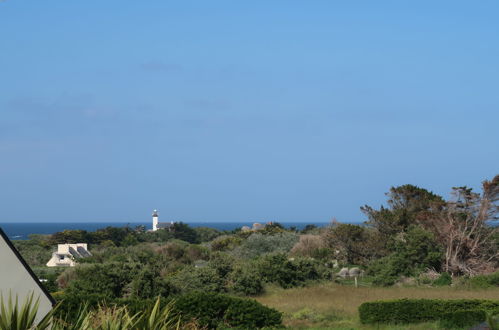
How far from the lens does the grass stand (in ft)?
70.5

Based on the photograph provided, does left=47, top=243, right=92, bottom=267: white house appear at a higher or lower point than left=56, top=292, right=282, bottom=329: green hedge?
higher

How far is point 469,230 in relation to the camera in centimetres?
3788

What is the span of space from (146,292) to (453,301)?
11.2 metres

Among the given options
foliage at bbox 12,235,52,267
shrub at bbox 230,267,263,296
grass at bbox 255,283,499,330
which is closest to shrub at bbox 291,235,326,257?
grass at bbox 255,283,499,330

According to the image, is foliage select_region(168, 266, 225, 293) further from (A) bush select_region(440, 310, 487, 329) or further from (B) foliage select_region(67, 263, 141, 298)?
(A) bush select_region(440, 310, 487, 329)

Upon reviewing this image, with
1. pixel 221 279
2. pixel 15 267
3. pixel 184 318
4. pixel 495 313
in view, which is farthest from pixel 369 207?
pixel 15 267

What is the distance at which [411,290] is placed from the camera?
99.4ft

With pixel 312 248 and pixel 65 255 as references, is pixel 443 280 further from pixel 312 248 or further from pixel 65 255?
pixel 65 255

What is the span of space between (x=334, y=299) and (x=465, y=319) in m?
7.98

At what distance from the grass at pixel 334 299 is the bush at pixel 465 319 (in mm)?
448

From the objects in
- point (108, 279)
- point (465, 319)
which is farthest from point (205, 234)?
point (465, 319)

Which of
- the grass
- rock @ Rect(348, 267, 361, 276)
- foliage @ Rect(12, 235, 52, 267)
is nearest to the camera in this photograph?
the grass

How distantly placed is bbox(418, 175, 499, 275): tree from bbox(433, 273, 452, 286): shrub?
2139 millimetres

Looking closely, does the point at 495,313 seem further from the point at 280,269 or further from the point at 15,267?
the point at 15,267
